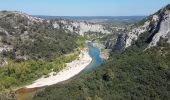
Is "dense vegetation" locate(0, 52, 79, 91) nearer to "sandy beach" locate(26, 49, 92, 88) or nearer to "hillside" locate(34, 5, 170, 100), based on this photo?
"sandy beach" locate(26, 49, 92, 88)

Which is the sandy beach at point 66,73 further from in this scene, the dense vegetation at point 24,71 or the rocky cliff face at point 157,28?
the rocky cliff face at point 157,28

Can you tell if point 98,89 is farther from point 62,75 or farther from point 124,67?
point 62,75

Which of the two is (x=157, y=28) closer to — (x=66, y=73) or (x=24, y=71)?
(x=66, y=73)

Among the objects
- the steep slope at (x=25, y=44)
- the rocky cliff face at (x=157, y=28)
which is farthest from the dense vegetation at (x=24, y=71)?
the rocky cliff face at (x=157, y=28)

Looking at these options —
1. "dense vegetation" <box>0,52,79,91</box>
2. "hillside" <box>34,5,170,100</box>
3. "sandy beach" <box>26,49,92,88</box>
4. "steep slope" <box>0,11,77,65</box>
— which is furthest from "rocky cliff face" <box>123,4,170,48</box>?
"steep slope" <box>0,11,77,65</box>

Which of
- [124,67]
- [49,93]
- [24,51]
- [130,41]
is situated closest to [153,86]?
[124,67]

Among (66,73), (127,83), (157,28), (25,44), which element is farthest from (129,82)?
(25,44)
